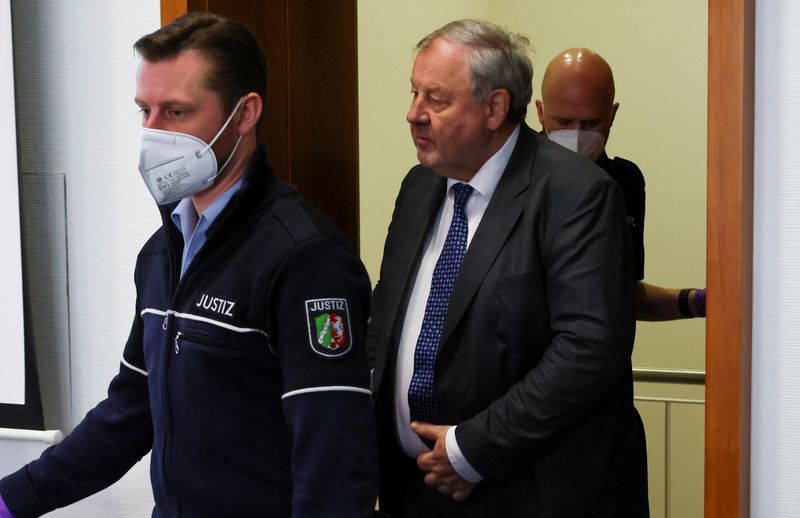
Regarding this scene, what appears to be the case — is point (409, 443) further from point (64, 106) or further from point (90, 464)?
point (64, 106)

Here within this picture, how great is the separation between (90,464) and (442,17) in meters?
3.06

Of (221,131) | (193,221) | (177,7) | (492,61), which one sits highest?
(177,7)

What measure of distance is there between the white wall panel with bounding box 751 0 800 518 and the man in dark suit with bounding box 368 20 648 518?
25 centimetres

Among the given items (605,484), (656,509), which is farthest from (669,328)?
(605,484)

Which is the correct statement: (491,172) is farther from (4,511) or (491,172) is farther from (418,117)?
(4,511)

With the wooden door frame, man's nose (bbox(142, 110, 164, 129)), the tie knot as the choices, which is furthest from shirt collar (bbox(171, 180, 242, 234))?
the wooden door frame

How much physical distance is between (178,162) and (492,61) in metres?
0.78

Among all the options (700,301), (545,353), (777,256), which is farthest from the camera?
(700,301)

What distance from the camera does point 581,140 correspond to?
95.8 inches

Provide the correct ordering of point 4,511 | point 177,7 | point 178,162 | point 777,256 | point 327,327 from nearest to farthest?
1. point 327,327
2. point 178,162
3. point 4,511
4. point 777,256
5. point 177,7

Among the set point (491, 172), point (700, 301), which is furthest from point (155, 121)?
point (700, 301)

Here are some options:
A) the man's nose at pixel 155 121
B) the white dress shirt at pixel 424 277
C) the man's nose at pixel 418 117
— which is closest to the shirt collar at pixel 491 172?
the white dress shirt at pixel 424 277

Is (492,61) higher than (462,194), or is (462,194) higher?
(492,61)

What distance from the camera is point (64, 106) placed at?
2.34 metres
